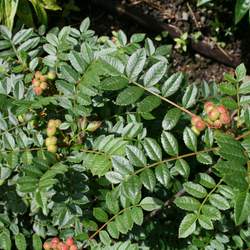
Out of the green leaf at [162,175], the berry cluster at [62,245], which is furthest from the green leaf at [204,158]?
the berry cluster at [62,245]

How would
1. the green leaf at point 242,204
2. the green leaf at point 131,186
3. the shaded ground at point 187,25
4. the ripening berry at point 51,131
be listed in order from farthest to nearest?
the shaded ground at point 187,25
the ripening berry at point 51,131
the green leaf at point 131,186
the green leaf at point 242,204

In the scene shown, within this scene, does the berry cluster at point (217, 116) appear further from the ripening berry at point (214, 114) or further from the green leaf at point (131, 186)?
the green leaf at point (131, 186)

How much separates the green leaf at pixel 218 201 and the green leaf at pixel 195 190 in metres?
0.03

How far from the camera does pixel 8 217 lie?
6.69 feet

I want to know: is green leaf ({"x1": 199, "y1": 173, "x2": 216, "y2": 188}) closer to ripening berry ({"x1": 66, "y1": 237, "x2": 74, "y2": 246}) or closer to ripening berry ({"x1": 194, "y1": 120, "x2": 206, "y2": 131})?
ripening berry ({"x1": 194, "y1": 120, "x2": 206, "y2": 131})

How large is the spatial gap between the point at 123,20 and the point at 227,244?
5.87 feet

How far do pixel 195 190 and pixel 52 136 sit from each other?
1.59ft

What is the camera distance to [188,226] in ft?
5.10

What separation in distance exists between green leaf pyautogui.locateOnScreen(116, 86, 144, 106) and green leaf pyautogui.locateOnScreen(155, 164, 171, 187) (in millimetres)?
212

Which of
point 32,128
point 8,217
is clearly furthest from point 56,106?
point 8,217

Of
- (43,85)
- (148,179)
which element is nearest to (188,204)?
(148,179)

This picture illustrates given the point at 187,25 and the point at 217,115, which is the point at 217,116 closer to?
the point at 217,115

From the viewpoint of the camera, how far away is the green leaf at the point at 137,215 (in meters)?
1.63

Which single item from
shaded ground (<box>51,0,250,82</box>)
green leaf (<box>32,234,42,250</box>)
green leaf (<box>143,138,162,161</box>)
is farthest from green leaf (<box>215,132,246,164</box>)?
shaded ground (<box>51,0,250,82</box>)
